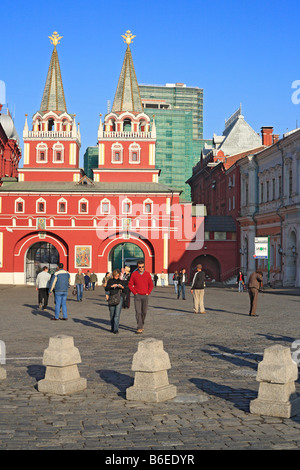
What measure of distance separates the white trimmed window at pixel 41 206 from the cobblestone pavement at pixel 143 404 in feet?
125

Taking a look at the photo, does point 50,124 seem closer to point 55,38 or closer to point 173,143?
point 55,38

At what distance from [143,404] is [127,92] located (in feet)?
173

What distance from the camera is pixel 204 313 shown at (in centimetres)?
2191

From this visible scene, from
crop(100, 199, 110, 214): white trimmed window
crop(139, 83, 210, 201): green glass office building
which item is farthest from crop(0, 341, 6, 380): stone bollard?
crop(139, 83, 210, 201): green glass office building

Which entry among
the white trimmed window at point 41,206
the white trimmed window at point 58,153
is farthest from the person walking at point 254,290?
the white trimmed window at point 58,153

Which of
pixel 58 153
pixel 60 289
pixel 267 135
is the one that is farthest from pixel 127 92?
pixel 60 289

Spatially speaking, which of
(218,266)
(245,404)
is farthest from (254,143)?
(245,404)

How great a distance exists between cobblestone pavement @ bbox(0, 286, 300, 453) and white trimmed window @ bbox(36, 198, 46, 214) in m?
38.1

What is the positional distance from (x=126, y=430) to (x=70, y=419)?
0.84 meters

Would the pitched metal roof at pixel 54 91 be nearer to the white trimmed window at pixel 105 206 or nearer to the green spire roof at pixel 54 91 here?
the green spire roof at pixel 54 91

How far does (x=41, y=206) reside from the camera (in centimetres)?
5388

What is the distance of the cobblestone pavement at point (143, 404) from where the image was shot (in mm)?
6293
